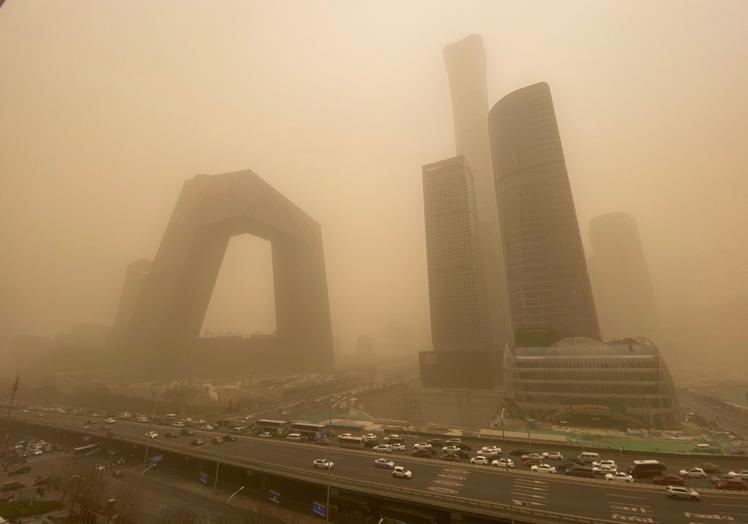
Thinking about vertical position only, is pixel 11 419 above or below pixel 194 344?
below

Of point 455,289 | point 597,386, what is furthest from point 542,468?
point 455,289

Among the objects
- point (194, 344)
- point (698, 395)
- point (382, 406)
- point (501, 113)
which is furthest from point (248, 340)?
point (698, 395)

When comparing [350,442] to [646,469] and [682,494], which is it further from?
[682,494]

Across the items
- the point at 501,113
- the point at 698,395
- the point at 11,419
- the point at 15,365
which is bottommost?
the point at 698,395

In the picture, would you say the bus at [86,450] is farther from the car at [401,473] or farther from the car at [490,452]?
the car at [490,452]

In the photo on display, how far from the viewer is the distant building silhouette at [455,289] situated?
13475 centimetres

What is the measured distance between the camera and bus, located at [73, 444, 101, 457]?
55406 millimetres

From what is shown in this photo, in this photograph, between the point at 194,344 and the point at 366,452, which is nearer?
the point at 366,452

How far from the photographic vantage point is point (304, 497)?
3700 cm

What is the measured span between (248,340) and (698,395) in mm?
157251

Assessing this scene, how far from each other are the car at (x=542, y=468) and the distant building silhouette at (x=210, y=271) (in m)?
112

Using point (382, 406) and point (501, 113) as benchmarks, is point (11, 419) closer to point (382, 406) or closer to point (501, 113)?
point (382, 406)

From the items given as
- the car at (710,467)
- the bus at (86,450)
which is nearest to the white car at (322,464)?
the bus at (86,450)

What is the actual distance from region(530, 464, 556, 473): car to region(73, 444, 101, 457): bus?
202 ft
